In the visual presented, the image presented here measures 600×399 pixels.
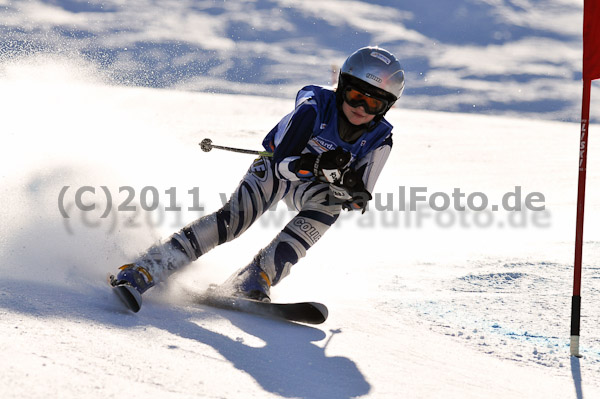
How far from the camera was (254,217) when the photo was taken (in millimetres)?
4457

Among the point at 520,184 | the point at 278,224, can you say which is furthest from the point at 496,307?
the point at 520,184

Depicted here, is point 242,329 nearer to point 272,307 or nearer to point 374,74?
point 272,307

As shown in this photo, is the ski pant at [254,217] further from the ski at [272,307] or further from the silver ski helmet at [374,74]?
the silver ski helmet at [374,74]

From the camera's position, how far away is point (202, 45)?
3556 centimetres

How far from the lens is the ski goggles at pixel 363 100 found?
13.7ft

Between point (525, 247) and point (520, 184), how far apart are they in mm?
4711

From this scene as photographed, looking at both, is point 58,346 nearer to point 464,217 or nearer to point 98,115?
point 464,217

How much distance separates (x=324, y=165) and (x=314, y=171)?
9 cm

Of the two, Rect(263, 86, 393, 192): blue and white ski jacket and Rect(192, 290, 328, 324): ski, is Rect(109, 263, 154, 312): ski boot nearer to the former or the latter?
Rect(192, 290, 328, 324): ski

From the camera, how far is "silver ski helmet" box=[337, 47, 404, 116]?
13.6 ft

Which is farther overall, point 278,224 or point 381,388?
point 278,224

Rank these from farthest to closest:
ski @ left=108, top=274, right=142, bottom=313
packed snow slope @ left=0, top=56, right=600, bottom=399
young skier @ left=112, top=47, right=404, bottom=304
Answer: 1. young skier @ left=112, top=47, right=404, bottom=304
2. ski @ left=108, top=274, right=142, bottom=313
3. packed snow slope @ left=0, top=56, right=600, bottom=399

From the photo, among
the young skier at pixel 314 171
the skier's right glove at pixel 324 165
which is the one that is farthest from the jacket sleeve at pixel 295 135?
the skier's right glove at pixel 324 165

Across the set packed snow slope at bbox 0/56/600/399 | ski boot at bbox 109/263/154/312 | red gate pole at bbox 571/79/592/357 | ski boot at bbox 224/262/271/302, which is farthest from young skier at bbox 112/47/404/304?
red gate pole at bbox 571/79/592/357
